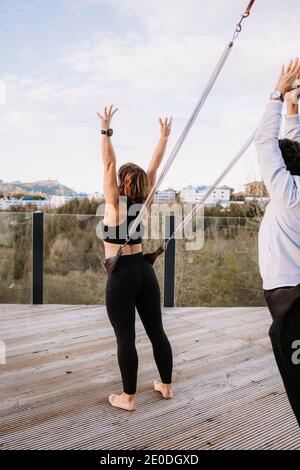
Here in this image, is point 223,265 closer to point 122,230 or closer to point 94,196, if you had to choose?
point 94,196

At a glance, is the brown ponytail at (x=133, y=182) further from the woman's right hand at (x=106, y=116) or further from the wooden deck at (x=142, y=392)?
the wooden deck at (x=142, y=392)

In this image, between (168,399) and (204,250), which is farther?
(204,250)

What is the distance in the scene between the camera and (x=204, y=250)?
17.8 ft

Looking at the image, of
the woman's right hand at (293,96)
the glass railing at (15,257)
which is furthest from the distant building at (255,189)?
the woman's right hand at (293,96)

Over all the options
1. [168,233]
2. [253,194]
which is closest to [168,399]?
[168,233]

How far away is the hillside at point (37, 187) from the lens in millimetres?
6559

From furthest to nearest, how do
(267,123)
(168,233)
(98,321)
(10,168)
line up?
1. (10,168)
2. (168,233)
3. (98,321)
4. (267,123)

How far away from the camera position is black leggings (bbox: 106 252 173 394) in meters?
1.97

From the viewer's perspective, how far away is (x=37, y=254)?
174 inches

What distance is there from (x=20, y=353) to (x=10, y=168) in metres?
5.54

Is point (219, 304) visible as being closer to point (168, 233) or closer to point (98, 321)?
point (168, 233)

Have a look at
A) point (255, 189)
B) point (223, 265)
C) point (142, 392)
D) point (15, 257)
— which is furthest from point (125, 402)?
point (255, 189)

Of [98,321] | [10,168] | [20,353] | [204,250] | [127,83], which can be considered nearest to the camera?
[20,353]

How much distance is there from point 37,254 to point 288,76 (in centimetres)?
349
